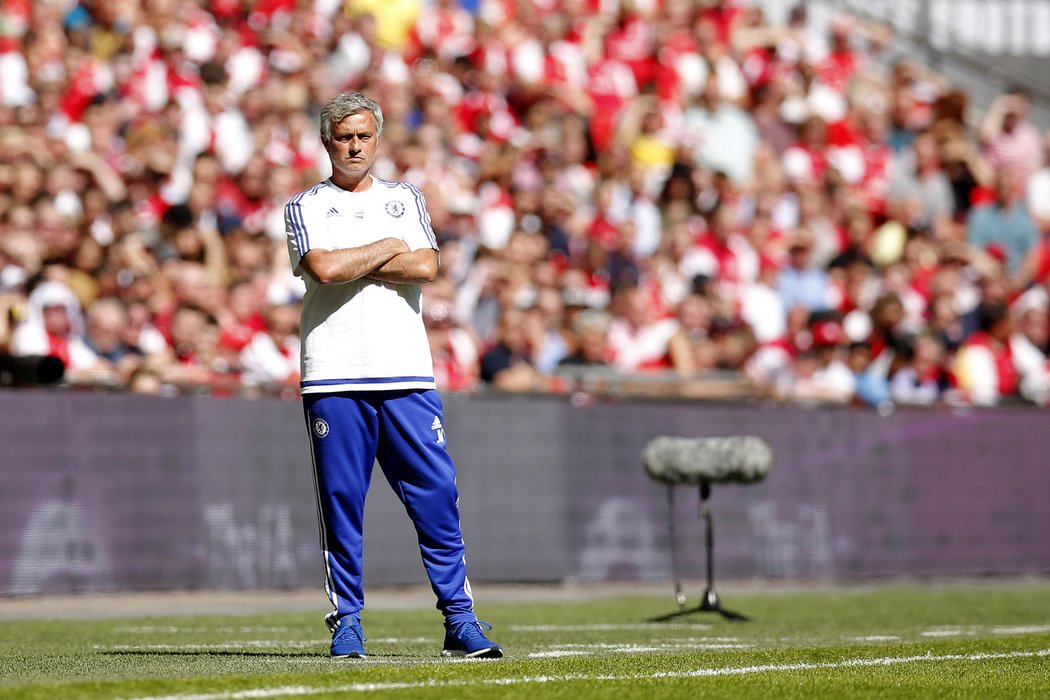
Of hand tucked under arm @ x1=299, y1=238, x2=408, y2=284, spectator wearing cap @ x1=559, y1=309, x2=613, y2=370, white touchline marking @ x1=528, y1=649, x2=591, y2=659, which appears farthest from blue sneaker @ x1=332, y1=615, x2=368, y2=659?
spectator wearing cap @ x1=559, y1=309, x2=613, y2=370

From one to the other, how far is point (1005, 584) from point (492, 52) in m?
7.58

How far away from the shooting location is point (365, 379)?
777cm

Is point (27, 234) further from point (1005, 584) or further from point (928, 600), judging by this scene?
point (1005, 584)

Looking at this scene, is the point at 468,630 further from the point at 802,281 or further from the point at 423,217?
the point at 802,281

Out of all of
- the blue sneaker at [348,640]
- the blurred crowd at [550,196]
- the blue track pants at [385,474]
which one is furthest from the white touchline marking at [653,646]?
the blurred crowd at [550,196]

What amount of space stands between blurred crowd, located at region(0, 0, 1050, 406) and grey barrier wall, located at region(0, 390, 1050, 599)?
0.29 meters

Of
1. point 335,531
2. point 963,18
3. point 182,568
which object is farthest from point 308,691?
point 963,18

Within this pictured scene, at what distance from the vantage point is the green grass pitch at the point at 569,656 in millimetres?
6590

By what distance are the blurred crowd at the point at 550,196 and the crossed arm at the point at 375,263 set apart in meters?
5.98

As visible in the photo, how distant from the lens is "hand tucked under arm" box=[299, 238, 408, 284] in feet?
25.0

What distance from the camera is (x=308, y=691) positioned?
6309 millimetres

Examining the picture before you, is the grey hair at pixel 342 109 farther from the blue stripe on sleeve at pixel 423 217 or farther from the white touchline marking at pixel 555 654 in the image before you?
the white touchline marking at pixel 555 654

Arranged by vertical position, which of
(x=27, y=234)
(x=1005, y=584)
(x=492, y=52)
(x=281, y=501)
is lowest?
(x=1005, y=584)

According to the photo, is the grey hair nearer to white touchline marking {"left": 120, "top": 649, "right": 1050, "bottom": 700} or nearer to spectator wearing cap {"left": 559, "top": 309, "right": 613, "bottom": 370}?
white touchline marking {"left": 120, "top": 649, "right": 1050, "bottom": 700}
